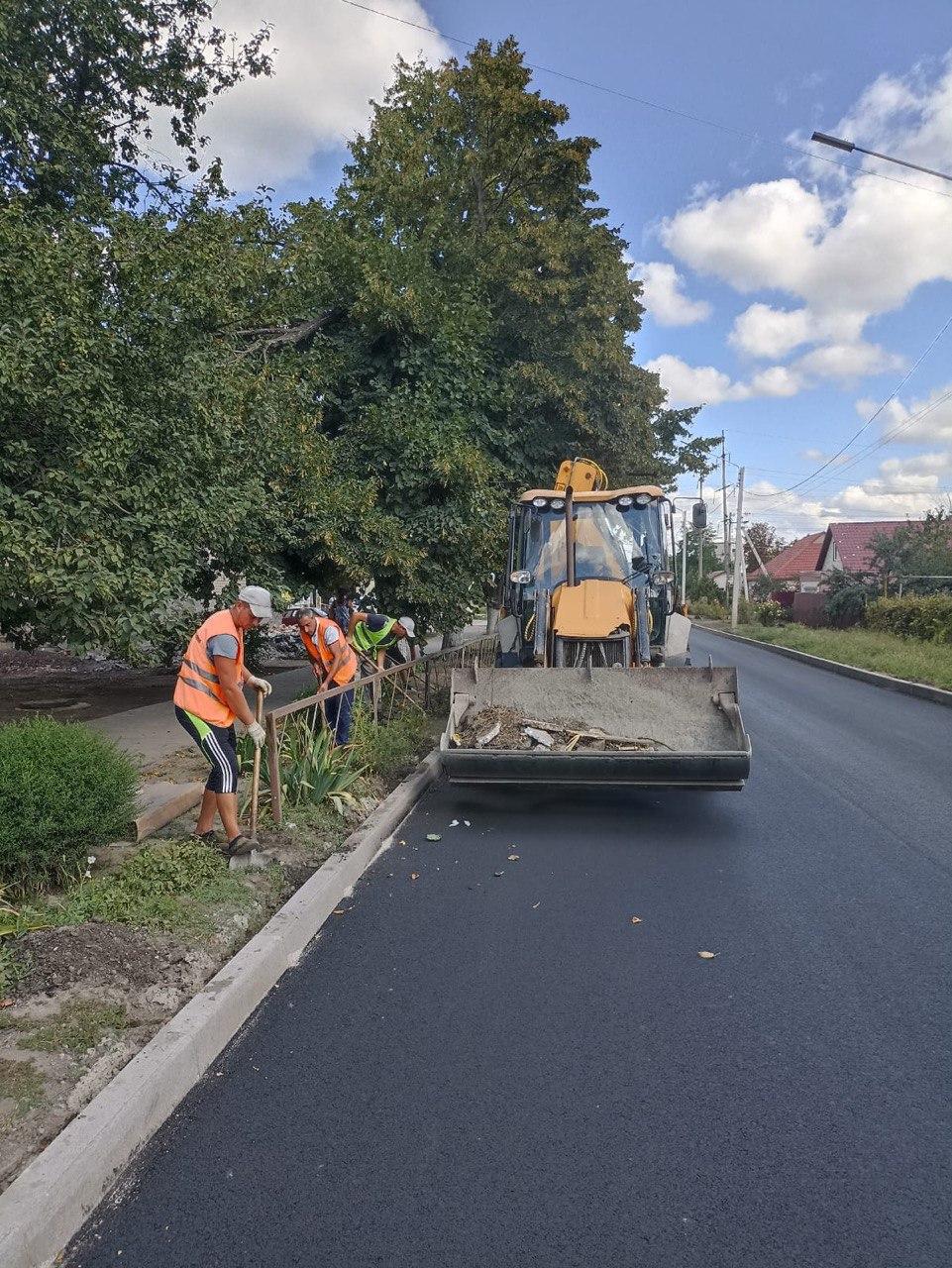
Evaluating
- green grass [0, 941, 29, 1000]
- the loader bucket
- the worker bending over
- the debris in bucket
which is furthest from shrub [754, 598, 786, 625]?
green grass [0, 941, 29, 1000]

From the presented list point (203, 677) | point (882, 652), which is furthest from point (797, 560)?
A: point (203, 677)


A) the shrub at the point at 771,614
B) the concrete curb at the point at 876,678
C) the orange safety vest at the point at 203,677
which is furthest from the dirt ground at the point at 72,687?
the shrub at the point at 771,614

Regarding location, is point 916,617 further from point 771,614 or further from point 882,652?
point 771,614

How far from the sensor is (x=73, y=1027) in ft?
10.4

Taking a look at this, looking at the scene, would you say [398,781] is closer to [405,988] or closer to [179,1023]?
[405,988]

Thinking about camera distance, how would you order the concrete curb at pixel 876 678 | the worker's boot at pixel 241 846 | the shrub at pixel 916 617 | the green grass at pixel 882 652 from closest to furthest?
the worker's boot at pixel 241 846 < the concrete curb at pixel 876 678 < the green grass at pixel 882 652 < the shrub at pixel 916 617

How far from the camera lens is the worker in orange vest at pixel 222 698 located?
5.05 meters

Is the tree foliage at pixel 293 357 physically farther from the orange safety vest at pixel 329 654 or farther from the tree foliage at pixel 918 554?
the tree foliage at pixel 918 554

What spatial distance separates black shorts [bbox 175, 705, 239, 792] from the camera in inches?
199

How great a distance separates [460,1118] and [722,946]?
6.10 feet

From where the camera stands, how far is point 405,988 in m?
3.91

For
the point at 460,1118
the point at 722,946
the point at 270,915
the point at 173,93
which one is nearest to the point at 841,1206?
the point at 460,1118

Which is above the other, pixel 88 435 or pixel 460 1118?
pixel 88 435

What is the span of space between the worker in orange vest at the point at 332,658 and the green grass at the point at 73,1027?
3.98 m
